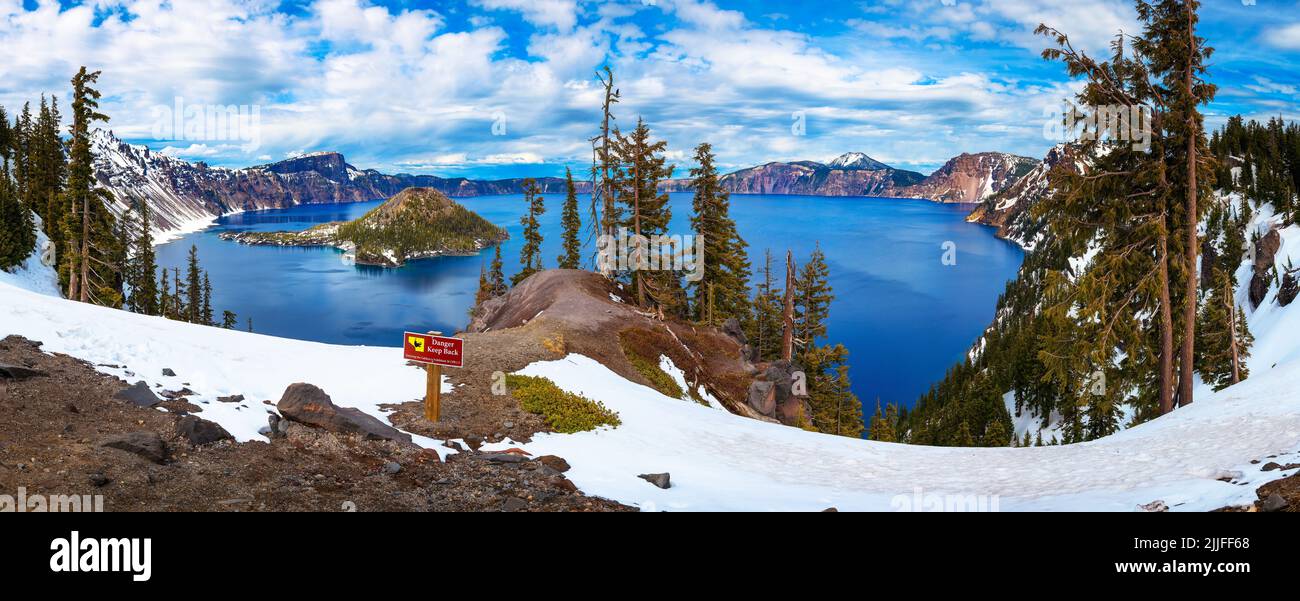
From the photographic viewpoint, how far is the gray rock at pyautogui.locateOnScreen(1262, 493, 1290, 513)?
829cm

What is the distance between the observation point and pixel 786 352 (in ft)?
164

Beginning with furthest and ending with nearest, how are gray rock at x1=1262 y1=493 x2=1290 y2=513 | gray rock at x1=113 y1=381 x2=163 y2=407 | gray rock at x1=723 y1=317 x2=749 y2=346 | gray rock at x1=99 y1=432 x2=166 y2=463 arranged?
gray rock at x1=723 y1=317 x2=749 y2=346 → gray rock at x1=113 y1=381 x2=163 y2=407 → gray rock at x1=99 y1=432 x2=166 y2=463 → gray rock at x1=1262 y1=493 x2=1290 y2=513

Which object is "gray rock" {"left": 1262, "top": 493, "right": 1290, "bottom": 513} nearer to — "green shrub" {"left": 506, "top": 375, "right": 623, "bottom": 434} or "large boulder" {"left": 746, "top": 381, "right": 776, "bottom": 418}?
"green shrub" {"left": 506, "top": 375, "right": 623, "bottom": 434}

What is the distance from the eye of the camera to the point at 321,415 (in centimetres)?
1238

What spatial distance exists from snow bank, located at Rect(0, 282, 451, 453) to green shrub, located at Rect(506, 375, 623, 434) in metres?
2.03

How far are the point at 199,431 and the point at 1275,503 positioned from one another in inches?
599

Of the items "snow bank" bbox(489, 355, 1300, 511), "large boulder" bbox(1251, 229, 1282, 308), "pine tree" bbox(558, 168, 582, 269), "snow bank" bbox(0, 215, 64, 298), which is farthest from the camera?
"large boulder" bbox(1251, 229, 1282, 308)

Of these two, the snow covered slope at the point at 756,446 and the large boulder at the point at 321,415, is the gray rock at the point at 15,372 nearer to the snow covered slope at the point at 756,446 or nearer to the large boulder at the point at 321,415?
the snow covered slope at the point at 756,446

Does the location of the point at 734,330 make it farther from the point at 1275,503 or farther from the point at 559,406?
the point at 1275,503

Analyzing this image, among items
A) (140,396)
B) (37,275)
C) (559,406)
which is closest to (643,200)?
(559,406)

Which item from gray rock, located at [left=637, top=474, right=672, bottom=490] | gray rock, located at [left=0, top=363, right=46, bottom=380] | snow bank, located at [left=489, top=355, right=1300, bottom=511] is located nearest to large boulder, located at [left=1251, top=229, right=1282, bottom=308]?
snow bank, located at [left=489, top=355, right=1300, bottom=511]

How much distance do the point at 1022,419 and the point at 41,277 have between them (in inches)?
5331

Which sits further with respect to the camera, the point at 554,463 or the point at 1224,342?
the point at 1224,342
